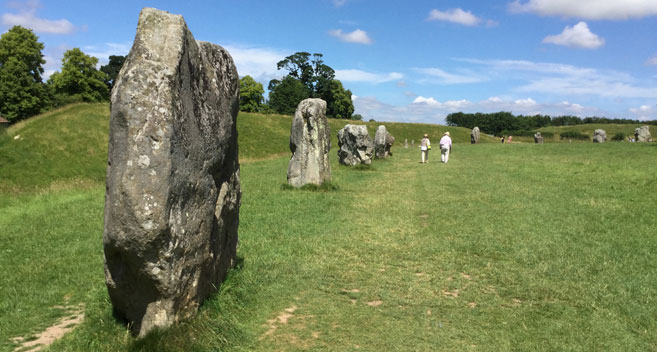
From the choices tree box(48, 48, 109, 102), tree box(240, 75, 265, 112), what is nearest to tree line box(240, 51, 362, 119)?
tree box(240, 75, 265, 112)

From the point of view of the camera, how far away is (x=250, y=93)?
286ft

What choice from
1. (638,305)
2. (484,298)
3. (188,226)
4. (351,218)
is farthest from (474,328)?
(351,218)

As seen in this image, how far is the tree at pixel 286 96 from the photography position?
93.8 meters

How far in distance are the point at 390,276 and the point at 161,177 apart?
180 inches

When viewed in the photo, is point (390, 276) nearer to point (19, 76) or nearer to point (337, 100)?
point (19, 76)

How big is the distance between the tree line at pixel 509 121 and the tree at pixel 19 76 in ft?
330

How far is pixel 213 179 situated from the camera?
598 centimetres

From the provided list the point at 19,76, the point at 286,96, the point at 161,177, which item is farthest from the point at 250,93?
the point at 161,177

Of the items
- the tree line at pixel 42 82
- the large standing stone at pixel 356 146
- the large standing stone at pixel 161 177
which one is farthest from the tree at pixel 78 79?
the large standing stone at pixel 161 177

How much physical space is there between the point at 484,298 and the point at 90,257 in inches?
295

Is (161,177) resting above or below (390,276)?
above

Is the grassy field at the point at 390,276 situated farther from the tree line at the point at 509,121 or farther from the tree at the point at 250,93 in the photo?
the tree line at the point at 509,121

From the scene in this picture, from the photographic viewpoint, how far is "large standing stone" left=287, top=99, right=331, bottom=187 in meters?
16.7

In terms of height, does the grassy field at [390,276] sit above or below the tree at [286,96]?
below
